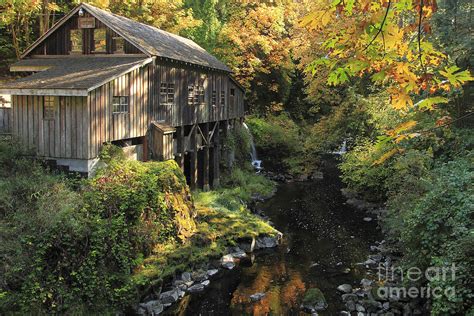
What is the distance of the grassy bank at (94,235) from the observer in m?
→ 10.2

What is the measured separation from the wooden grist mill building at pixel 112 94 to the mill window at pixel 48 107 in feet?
A: 0.12

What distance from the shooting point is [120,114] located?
1570cm

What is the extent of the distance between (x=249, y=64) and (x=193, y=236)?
19997mm

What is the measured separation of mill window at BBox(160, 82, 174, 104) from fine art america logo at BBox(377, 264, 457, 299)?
11.4 metres

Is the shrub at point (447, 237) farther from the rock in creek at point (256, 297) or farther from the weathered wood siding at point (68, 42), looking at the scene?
the weathered wood siding at point (68, 42)

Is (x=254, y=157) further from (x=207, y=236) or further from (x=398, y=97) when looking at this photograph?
(x=398, y=97)

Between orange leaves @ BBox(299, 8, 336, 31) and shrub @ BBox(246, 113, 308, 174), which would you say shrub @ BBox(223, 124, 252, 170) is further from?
orange leaves @ BBox(299, 8, 336, 31)

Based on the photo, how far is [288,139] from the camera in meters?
31.6

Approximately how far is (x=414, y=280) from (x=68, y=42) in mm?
16532

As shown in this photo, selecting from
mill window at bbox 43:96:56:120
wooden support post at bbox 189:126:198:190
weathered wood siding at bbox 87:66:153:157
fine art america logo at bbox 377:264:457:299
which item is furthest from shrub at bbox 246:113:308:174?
mill window at bbox 43:96:56:120

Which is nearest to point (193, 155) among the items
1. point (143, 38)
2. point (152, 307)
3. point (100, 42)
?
point (143, 38)

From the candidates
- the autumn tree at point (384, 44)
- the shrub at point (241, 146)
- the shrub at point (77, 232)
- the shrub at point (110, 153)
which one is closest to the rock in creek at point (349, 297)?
the shrub at point (77, 232)

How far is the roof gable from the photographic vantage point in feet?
56.3

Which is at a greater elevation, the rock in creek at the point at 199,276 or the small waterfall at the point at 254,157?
the small waterfall at the point at 254,157
